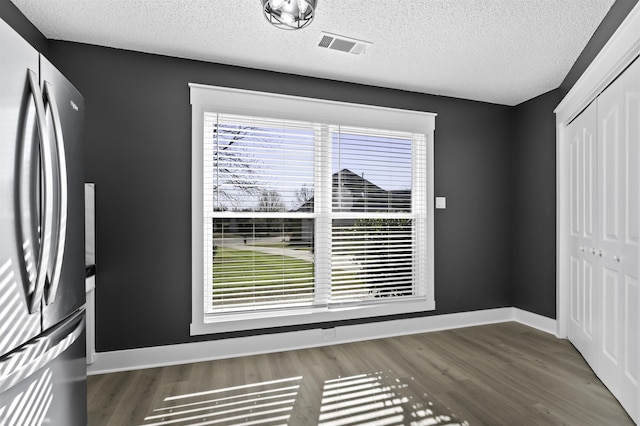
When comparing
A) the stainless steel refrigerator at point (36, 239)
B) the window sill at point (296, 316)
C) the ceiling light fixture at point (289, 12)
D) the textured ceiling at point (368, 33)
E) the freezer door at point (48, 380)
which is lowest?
the window sill at point (296, 316)

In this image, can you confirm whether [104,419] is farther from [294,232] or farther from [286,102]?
[286,102]

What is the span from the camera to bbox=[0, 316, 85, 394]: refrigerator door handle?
96 centimetres

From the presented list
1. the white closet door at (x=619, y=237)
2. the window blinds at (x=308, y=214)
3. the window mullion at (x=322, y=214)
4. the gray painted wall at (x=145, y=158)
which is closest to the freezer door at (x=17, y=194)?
the gray painted wall at (x=145, y=158)

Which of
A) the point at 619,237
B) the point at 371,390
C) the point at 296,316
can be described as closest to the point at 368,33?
the point at 619,237

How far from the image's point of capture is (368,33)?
8.38 feet

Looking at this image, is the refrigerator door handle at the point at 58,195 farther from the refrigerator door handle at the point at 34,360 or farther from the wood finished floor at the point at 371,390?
the wood finished floor at the point at 371,390

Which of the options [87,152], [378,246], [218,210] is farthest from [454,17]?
[87,152]

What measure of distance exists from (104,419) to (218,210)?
1.63 metres

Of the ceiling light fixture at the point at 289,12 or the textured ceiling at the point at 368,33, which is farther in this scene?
the textured ceiling at the point at 368,33

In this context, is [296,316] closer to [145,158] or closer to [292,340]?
[292,340]

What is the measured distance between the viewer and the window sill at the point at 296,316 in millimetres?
2953

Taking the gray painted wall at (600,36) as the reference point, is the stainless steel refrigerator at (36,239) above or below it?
below

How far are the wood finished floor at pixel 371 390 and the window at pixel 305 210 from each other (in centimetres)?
45

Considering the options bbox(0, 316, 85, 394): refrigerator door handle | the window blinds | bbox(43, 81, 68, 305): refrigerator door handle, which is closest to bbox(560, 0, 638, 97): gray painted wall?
the window blinds
